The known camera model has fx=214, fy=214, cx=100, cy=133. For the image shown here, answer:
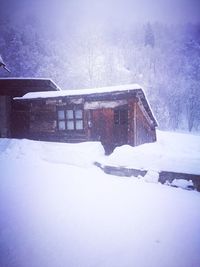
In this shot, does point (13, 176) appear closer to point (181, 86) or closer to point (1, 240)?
point (1, 240)

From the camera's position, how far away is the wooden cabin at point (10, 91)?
51.1 ft

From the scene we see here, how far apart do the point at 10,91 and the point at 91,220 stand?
1433 centimetres

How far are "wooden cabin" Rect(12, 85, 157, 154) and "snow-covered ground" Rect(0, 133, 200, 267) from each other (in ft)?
14.7

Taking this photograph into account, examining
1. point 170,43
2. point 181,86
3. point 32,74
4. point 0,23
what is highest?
point 0,23

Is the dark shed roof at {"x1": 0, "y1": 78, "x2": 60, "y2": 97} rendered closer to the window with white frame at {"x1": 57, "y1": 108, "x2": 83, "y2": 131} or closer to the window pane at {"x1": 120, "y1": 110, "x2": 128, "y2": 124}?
the window with white frame at {"x1": 57, "y1": 108, "x2": 83, "y2": 131}

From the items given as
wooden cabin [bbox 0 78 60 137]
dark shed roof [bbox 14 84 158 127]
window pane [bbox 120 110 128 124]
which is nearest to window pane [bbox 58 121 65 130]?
dark shed roof [bbox 14 84 158 127]

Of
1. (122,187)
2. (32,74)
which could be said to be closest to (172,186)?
(122,187)

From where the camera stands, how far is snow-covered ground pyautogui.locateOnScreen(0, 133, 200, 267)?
4113mm

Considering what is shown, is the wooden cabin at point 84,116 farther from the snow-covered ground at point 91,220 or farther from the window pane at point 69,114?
the snow-covered ground at point 91,220

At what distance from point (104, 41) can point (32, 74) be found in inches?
1369

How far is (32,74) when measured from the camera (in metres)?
48.8

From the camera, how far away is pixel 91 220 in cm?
526

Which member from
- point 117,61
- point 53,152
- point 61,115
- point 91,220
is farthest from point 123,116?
point 117,61

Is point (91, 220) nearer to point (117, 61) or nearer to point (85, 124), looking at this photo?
point (85, 124)
